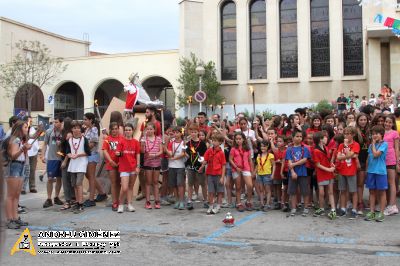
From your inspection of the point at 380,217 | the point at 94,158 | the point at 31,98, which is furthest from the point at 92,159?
the point at 31,98

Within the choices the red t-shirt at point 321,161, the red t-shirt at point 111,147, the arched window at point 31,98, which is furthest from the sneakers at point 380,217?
the arched window at point 31,98

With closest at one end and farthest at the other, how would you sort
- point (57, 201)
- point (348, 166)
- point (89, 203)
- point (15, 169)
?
point (15, 169), point (348, 166), point (89, 203), point (57, 201)

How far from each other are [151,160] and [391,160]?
4577 millimetres

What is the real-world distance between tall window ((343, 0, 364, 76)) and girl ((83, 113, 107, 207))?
955 inches

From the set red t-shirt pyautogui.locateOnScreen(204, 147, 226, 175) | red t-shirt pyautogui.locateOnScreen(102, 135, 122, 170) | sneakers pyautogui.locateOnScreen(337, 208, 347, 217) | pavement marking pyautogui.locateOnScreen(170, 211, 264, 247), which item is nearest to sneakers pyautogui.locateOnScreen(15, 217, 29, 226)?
red t-shirt pyautogui.locateOnScreen(102, 135, 122, 170)

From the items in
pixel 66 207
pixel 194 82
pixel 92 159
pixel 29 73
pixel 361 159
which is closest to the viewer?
pixel 361 159

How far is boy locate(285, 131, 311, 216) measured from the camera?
8.52 meters

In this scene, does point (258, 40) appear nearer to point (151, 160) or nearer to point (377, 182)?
point (151, 160)

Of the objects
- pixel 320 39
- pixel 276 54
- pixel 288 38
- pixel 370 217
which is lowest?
pixel 370 217

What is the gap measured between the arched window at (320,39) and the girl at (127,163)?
24.5 meters

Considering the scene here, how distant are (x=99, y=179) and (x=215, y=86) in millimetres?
22193

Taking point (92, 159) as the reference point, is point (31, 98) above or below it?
above

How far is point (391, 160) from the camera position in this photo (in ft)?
27.5

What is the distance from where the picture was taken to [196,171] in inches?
374
